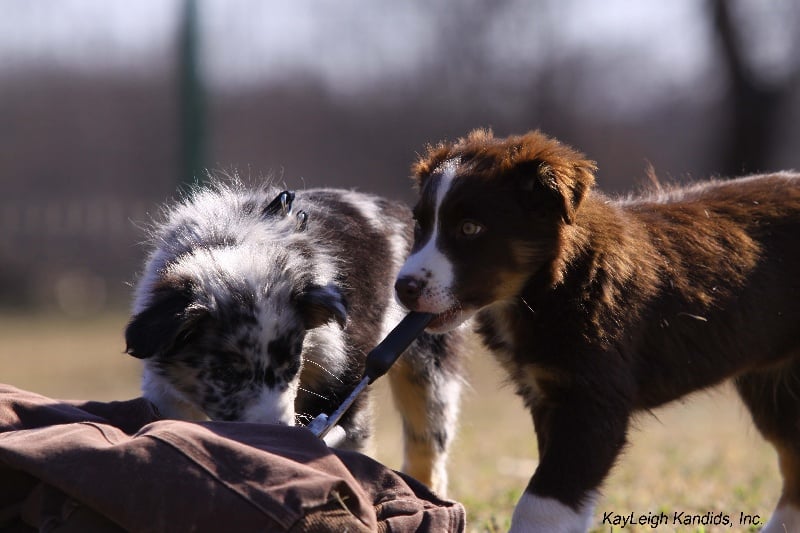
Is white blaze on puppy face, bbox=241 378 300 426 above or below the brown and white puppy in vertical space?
below

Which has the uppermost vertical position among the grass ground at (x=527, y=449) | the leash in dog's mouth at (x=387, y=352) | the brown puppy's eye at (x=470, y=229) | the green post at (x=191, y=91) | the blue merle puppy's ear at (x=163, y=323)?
the brown puppy's eye at (x=470, y=229)

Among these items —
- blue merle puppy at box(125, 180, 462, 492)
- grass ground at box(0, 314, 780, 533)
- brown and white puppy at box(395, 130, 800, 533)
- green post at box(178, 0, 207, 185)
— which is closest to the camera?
brown and white puppy at box(395, 130, 800, 533)

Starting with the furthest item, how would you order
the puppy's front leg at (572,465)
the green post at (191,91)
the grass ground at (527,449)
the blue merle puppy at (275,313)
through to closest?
1. the green post at (191,91)
2. the grass ground at (527,449)
3. the blue merle puppy at (275,313)
4. the puppy's front leg at (572,465)

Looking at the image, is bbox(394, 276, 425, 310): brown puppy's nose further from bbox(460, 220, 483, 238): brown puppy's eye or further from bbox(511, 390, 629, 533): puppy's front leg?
bbox(511, 390, 629, 533): puppy's front leg

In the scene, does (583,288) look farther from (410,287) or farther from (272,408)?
(272,408)

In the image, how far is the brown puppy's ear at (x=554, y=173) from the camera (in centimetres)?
397

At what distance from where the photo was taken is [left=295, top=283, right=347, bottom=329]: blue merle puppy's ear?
4.57 meters

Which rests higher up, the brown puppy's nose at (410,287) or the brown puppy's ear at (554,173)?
the brown puppy's ear at (554,173)

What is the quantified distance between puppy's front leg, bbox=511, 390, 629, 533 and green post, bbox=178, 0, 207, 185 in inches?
386

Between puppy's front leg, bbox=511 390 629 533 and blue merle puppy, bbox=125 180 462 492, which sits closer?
puppy's front leg, bbox=511 390 629 533

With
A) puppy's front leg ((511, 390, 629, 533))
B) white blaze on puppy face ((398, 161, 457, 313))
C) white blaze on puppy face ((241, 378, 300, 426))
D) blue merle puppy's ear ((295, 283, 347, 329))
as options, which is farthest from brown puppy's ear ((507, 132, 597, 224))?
white blaze on puppy face ((241, 378, 300, 426))

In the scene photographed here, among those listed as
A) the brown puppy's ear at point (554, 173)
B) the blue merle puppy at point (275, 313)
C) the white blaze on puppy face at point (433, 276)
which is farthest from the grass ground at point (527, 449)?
the brown puppy's ear at point (554, 173)

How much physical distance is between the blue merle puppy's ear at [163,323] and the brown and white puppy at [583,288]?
3.09ft

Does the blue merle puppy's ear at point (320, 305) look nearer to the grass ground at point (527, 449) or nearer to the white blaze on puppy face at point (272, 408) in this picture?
the white blaze on puppy face at point (272, 408)
